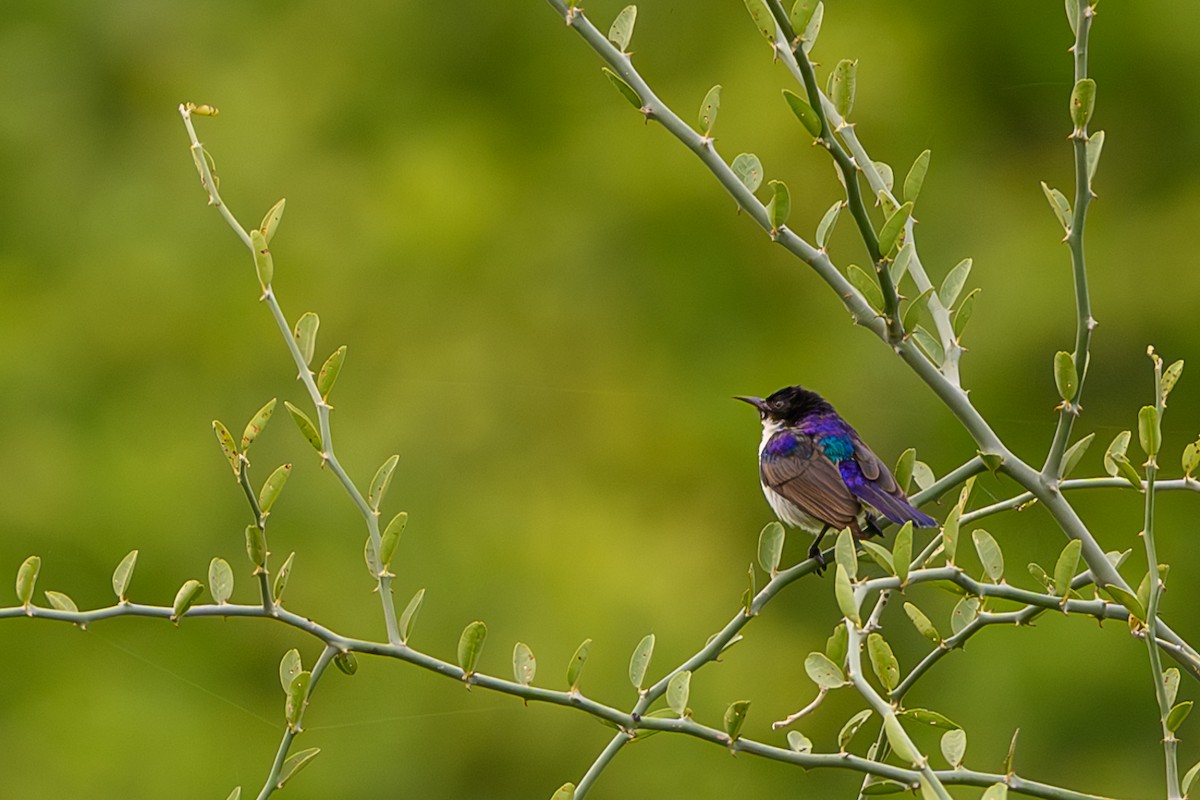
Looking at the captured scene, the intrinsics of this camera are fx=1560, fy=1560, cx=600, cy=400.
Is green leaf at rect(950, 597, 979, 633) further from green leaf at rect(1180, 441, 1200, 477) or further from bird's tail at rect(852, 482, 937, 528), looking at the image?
bird's tail at rect(852, 482, 937, 528)

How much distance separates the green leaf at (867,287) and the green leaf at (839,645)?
1.22ft

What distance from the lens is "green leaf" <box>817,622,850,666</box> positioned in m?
1.77

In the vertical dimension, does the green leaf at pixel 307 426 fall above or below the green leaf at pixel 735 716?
above

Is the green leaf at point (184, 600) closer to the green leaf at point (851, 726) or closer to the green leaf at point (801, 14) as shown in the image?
the green leaf at point (851, 726)

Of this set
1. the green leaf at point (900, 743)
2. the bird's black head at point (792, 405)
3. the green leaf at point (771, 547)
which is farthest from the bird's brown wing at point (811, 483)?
the green leaf at point (900, 743)

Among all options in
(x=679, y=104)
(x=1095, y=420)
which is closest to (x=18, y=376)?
(x=679, y=104)

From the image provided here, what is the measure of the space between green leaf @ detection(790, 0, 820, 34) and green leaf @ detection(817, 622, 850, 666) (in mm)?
673

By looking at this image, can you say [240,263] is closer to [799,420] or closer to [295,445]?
[295,445]

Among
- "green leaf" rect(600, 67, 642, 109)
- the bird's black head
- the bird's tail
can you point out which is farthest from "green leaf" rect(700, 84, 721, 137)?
the bird's black head

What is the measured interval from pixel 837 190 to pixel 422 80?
296 centimetres

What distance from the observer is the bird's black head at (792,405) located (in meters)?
4.06

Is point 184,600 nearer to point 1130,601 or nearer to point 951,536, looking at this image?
point 951,536

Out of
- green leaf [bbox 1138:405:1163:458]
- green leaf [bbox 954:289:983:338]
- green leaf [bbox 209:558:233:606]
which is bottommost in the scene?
green leaf [bbox 209:558:233:606]

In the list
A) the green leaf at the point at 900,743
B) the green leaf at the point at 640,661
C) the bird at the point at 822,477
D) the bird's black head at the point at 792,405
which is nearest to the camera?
the green leaf at the point at 900,743
